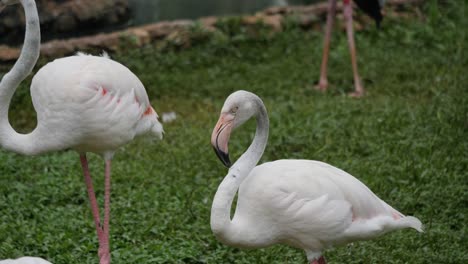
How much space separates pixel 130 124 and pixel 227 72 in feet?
15.6

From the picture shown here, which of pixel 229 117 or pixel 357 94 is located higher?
pixel 229 117

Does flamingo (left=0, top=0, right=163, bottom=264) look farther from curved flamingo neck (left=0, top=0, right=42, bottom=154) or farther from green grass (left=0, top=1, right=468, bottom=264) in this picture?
green grass (left=0, top=1, right=468, bottom=264)

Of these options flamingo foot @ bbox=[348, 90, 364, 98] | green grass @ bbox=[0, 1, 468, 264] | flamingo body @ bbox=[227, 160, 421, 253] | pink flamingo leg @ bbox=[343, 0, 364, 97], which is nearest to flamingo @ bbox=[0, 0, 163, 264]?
green grass @ bbox=[0, 1, 468, 264]

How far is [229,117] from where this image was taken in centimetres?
398

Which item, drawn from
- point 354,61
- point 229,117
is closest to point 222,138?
point 229,117

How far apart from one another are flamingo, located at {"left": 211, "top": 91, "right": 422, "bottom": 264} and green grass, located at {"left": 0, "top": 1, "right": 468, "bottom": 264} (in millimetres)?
890

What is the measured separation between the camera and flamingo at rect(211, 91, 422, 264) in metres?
3.91

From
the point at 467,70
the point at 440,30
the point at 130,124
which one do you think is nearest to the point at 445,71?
the point at 467,70

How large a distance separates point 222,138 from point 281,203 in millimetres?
413

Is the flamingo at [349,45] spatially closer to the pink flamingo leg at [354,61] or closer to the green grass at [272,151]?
the pink flamingo leg at [354,61]

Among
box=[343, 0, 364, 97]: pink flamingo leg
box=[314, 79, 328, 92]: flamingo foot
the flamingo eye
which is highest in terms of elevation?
the flamingo eye

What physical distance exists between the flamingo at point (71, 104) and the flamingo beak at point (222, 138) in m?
0.80

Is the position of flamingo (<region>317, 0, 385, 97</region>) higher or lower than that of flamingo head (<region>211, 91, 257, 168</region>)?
lower

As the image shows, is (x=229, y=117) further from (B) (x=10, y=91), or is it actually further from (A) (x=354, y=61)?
(A) (x=354, y=61)
